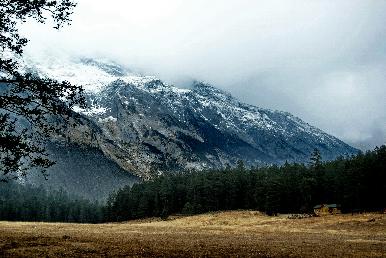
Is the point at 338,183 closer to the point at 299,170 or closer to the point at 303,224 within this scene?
the point at 299,170

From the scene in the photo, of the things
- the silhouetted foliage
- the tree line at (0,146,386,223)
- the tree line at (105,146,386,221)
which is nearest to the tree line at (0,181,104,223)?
the tree line at (0,146,386,223)

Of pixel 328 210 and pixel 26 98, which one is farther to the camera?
pixel 328 210

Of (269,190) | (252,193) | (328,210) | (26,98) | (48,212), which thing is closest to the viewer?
(26,98)

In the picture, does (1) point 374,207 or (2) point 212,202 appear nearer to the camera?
(1) point 374,207

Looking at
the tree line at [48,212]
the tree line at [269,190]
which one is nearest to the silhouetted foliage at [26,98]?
the tree line at [269,190]

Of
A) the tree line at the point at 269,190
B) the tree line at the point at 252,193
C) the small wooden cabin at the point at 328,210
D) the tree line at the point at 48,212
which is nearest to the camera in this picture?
the tree line at the point at 269,190

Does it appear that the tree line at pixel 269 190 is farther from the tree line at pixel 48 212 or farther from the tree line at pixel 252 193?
the tree line at pixel 48 212

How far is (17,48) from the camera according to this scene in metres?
15.6

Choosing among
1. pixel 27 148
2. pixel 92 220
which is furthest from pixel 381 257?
pixel 92 220

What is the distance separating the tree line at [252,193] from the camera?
86.6 m

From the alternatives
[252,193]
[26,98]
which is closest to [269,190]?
[252,193]

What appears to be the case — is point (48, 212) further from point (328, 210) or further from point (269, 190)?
point (328, 210)

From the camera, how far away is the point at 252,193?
395ft

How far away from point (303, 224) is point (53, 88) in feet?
209
